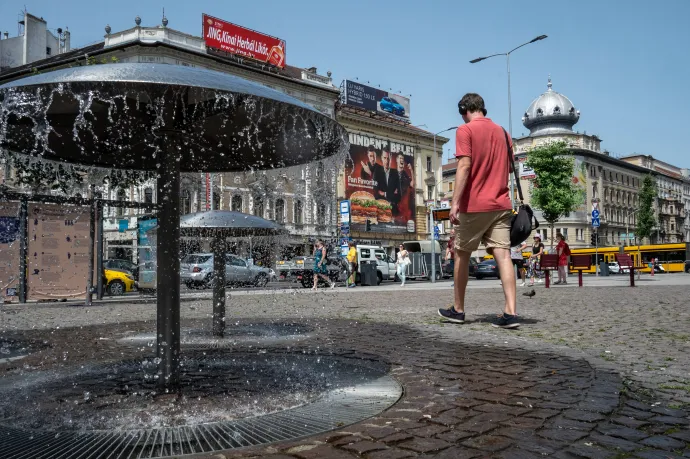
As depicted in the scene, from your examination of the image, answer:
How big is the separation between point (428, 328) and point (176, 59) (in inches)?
1574

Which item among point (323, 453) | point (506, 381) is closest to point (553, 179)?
point (506, 381)

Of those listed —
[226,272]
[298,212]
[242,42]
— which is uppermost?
[242,42]

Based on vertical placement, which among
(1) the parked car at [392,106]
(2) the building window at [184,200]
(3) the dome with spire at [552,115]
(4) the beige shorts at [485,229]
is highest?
(3) the dome with spire at [552,115]

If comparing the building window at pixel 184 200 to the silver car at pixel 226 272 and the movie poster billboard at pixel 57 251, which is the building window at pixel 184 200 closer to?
the movie poster billboard at pixel 57 251

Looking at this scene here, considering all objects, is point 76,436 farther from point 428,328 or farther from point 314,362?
point 428,328

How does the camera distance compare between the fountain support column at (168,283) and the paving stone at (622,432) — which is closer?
the paving stone at (622,432)

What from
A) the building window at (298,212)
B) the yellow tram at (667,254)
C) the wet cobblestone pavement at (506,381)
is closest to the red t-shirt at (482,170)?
the wet cobblestone pavement at (506,381)

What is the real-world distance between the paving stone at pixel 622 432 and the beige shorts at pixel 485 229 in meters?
3.50

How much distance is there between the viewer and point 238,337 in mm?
6754

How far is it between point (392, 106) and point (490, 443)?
210ft

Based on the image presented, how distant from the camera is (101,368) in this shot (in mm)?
4613

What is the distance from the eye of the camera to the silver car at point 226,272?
23.6 meters

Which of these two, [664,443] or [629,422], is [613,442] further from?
[629,422]

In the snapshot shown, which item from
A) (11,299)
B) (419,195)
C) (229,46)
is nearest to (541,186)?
(419,195)
